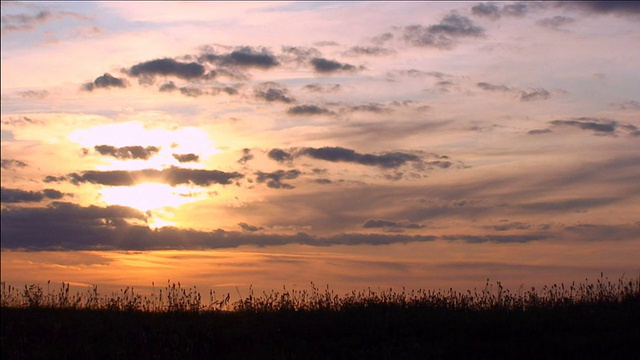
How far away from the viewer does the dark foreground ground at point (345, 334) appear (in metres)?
13.3

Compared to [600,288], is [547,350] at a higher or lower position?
lower

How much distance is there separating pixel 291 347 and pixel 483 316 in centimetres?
418

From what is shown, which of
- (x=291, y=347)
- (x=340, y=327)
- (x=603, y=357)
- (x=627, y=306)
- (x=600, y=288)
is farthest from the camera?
(x=600, y=288)

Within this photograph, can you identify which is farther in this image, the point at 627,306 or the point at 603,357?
the point at 627,306

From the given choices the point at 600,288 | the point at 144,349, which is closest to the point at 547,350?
the point at 600,288

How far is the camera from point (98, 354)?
550 inches

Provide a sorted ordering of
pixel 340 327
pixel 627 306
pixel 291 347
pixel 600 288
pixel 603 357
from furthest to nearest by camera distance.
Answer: pixel 600 288, pixel 627 306, pixel 340 327, pixel 291 347, pixel 603 357

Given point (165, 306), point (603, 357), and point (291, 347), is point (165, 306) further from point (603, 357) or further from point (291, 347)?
point (603, 357)

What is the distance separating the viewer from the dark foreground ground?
13.3 m

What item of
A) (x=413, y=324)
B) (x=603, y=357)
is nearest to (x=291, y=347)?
(x=413, y=324)

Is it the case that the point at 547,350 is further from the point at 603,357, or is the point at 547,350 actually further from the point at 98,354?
the point at 98,354

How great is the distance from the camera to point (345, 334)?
14.5m

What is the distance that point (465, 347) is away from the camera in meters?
13.5

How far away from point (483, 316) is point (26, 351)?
9276 millimetres
